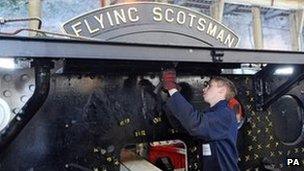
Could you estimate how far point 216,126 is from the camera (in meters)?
2.44

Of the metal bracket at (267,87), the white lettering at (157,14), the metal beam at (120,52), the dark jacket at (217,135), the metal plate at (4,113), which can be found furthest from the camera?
the white lettering at (157,14)

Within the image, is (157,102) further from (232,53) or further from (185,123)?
(232,53)

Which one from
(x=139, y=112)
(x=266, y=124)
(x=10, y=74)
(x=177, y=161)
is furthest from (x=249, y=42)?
(x=10, y=74)

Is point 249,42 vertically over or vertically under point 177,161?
over

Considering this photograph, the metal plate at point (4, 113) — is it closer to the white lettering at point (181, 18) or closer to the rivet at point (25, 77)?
the rivet at point (25, 77)

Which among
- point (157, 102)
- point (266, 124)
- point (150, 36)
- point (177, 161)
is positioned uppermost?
point (150, 36)

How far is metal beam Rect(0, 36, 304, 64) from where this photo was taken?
1578mm

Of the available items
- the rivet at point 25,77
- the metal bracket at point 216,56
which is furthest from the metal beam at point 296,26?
the rivet at point 25,77

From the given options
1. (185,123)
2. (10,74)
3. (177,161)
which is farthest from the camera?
(177,161)

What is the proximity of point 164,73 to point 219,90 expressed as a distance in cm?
48

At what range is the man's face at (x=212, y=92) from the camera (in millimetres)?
2527

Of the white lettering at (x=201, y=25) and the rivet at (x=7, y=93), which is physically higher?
the white lettering at (x=201, y=25)

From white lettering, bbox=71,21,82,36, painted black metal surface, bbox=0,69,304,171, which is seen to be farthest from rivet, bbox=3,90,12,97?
white lettering, bbox=71,21,82,36

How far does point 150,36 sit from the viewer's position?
3.18 metres
